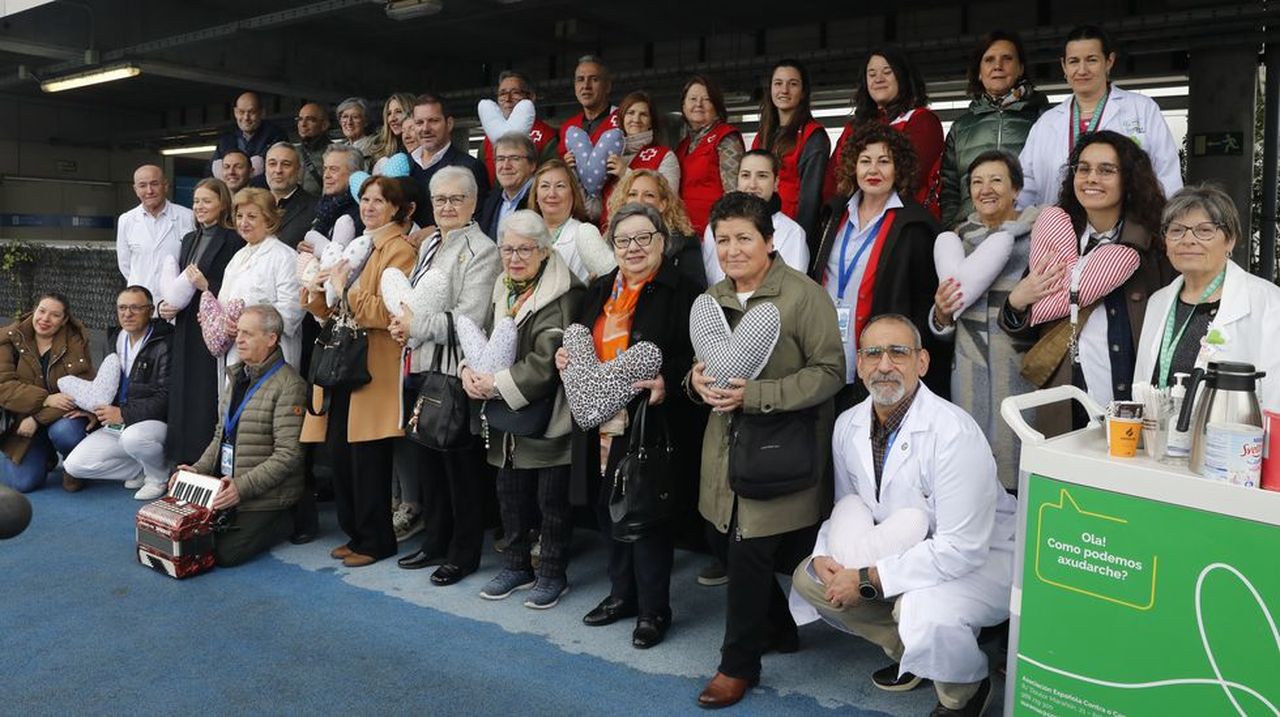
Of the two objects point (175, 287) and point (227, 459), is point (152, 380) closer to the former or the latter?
point (175, 287)

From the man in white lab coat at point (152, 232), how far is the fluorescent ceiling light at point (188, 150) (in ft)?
45.3

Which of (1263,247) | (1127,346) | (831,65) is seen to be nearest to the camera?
(1127,346)

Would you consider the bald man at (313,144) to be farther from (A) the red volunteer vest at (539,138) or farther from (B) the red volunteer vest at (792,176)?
(B) the red volunteer vest at (792,176)

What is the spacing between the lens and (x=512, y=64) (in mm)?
13578

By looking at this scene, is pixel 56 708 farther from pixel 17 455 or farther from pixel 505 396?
pixel 17 455

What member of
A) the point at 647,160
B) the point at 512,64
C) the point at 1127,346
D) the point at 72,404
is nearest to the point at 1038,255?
the point at 1127,346

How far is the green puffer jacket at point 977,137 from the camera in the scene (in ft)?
12.4

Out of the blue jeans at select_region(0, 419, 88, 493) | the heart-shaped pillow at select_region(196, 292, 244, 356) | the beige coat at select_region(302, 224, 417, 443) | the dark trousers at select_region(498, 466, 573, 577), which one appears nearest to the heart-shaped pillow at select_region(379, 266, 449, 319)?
the beige coat at select_region(302, 224, 417, 443)

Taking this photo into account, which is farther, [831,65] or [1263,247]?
[831,65]

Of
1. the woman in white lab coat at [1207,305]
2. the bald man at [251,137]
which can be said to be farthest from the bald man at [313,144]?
the woman in white lab coat at [1207,305]

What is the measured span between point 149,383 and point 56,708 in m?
2.89

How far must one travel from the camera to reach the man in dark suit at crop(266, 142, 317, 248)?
520 centimetres

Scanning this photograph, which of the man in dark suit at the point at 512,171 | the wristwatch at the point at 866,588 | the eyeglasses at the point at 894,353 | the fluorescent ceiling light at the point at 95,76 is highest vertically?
the fluorescent ceiling light at the point at 95,76

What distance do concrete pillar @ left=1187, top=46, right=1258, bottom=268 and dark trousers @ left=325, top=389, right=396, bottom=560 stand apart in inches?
270
